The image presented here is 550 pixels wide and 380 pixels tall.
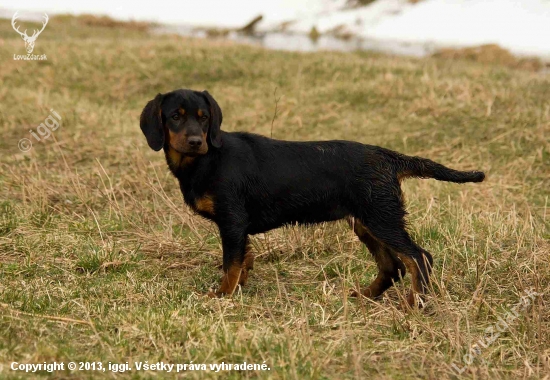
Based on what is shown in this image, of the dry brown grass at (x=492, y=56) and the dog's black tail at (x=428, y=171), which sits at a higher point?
the dry brown grass at (x=492, y=56)

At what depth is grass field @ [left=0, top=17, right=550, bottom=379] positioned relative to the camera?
3619mm

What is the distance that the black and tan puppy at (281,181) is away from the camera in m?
4.59

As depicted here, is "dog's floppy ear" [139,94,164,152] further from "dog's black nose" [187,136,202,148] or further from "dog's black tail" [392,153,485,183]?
"dog's black tail" [392,153,485,183]

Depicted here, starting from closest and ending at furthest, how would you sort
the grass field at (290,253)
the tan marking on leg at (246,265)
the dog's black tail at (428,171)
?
the grass field at (290,253) → the dog's black tail at (428,171) → the tan marking on leg at (246,265)

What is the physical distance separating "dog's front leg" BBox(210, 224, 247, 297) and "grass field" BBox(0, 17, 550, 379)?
167 mm

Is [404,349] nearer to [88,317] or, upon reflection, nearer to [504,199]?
[88,317]

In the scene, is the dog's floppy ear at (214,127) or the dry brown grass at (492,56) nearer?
the dog's floppy ear at (214,127)

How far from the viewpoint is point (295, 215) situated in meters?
4.77

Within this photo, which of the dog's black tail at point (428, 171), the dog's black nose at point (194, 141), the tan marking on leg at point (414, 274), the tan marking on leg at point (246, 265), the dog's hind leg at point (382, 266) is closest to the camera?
the dog's black nose at point (194, 141)

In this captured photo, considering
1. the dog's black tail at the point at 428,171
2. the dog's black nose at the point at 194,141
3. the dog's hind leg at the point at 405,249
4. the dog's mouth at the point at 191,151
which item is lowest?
the dog's hind leg at the point at 405,249

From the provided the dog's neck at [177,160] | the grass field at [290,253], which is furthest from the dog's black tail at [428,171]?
the dog's neck at [177,160]

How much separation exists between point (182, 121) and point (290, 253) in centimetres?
160

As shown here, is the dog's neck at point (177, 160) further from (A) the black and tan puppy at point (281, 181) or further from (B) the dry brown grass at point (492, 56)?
(B) the dry brown grass at point (492, 56)

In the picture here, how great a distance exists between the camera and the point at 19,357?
3363mm
